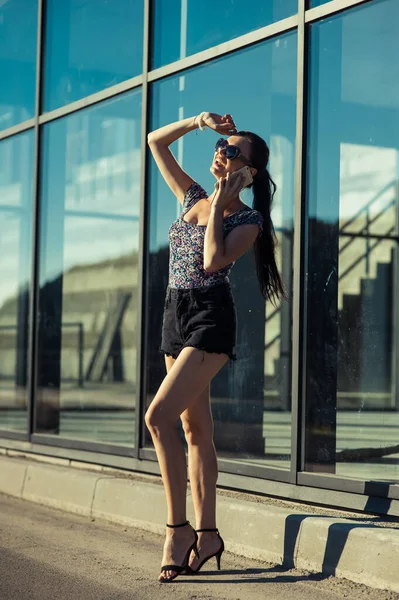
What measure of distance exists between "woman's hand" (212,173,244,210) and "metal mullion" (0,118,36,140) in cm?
434

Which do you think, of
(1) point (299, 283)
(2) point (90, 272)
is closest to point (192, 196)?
(1) point (299, 283)

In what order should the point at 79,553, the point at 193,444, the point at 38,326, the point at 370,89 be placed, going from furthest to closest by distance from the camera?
the point at 38,326
the point at 370,89
the point at 79,553
the point at 193,444

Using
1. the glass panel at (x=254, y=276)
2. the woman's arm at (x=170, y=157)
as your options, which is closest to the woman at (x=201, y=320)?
the woman's arm at (x=170, y=157)

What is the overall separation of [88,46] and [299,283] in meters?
3.27

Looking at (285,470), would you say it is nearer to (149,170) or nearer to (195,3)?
(149,170)

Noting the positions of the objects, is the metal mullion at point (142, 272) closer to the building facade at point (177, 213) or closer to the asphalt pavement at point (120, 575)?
the building facade at point (177, 213)

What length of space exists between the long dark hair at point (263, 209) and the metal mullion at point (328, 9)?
48.7 inches

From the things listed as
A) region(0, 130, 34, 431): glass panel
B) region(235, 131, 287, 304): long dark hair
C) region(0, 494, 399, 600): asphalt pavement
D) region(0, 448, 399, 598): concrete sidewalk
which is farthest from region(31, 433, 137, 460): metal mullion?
region(235, 131, 287, 304): long dark hair

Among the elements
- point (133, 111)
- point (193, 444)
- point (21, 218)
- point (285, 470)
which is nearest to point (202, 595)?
point (193, 444)

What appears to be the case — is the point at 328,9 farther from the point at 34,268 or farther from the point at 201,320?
the point at 34,268

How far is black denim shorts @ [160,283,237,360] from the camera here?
453 cm

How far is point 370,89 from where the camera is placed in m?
5.44

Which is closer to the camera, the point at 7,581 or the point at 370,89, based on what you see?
the point at 7,581

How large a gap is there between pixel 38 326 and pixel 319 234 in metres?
3.39
